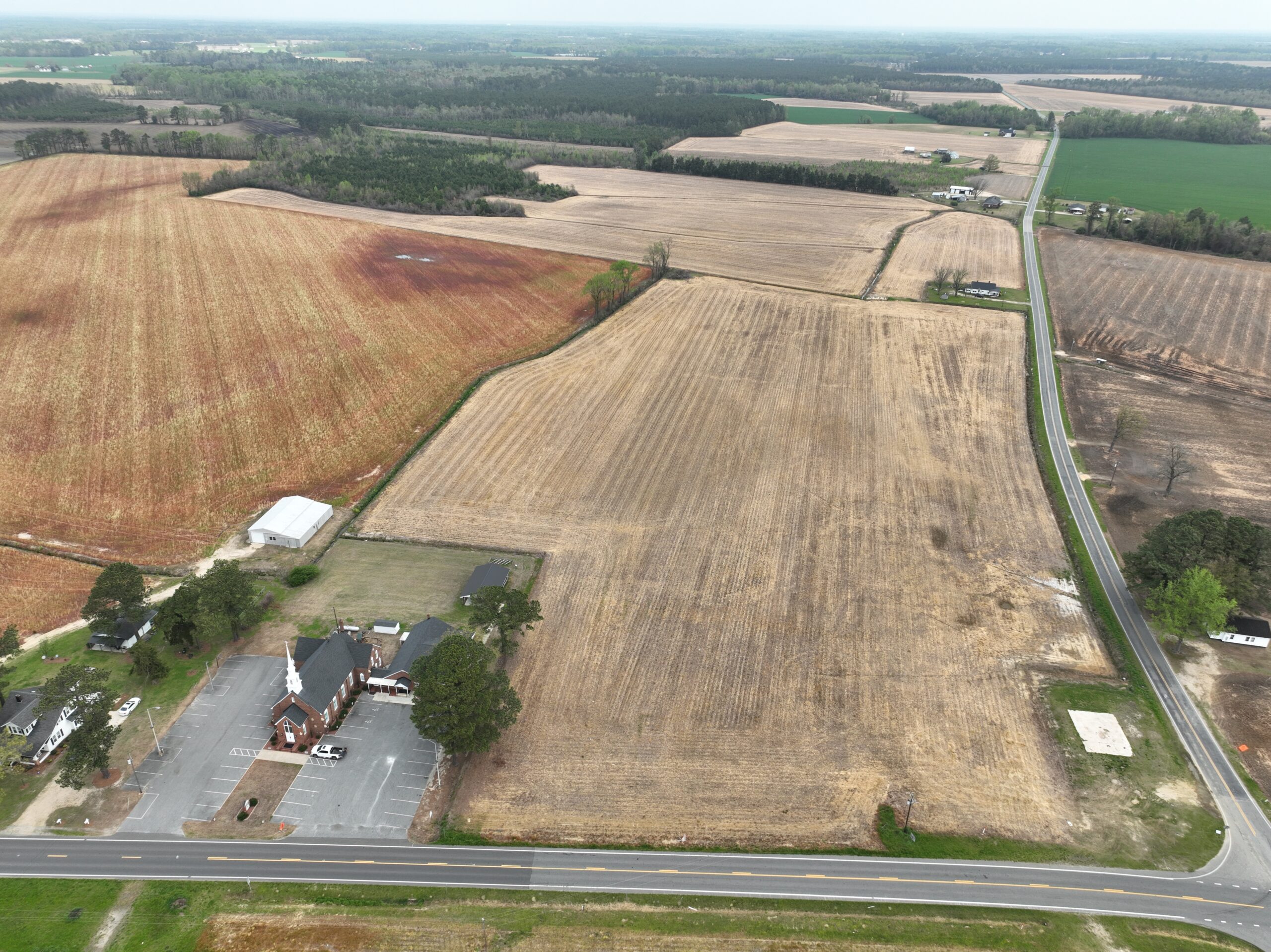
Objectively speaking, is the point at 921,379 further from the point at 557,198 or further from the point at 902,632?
the point at 557,198

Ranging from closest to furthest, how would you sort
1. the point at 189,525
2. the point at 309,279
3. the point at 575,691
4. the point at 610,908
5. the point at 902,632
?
the point at 610,908 → the point at 575,691 → the point at 902,632 → the point at 189,525 → the point at 309,279

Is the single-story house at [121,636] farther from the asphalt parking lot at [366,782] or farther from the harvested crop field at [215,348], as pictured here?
the asphalt parking lot at [366,782]

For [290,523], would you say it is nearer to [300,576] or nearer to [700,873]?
[300,576]

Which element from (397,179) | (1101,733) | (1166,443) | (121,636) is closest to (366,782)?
(121,636)

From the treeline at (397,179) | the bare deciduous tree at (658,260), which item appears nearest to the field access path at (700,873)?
the bare deciduous tree at (658,260)

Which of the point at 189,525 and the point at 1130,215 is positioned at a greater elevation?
the point at 1130,215

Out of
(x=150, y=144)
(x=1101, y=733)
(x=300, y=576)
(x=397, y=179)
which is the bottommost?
(x=1101, y=733)

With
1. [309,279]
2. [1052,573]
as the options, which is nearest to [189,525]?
→ [309,279]
